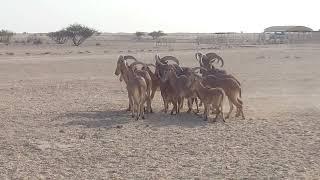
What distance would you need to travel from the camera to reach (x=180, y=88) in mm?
17828

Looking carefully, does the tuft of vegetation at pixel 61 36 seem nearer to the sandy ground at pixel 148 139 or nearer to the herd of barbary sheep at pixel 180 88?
the sandy ground at pixel 148 139

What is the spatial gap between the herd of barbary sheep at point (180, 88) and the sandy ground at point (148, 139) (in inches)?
18.5

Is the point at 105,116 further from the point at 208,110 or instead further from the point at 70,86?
the point at 70,86

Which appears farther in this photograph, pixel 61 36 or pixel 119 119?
pixel 61 36

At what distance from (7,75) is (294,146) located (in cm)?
2234

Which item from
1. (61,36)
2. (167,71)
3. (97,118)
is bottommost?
(61,36)

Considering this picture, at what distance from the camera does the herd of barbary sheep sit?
1680 centimetres

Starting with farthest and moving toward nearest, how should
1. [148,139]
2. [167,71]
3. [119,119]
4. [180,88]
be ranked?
[167,71], [180,88], [119,119], [148,139]

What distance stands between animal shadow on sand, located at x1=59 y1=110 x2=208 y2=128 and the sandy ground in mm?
25

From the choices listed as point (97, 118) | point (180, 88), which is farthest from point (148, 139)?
point (180, 88)

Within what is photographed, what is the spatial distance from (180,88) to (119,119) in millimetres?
2088

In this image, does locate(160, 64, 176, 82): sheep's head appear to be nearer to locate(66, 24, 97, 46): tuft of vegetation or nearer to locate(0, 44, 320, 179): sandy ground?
locate(0, 44, 320, 179): sandy ground

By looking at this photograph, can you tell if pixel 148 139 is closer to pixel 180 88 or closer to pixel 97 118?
pixel 97 118

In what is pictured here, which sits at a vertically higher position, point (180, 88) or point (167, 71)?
point (167, 71)
